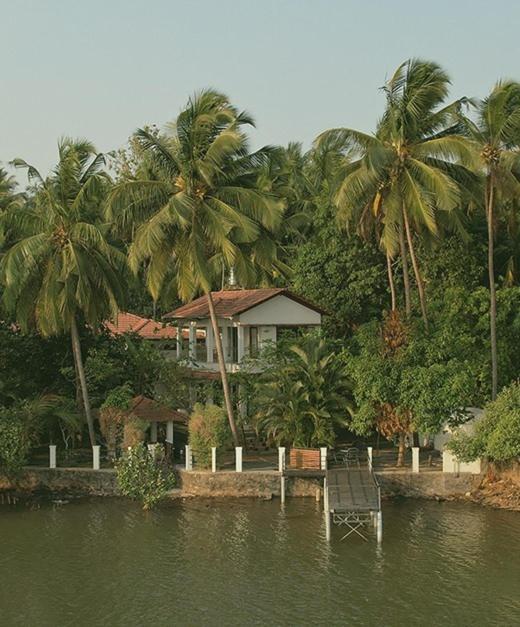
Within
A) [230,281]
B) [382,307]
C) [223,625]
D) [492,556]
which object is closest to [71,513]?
[223,625]

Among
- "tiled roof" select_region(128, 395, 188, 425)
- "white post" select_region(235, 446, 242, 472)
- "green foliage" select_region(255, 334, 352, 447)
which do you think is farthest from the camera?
"tiled roof" select_region(128, 395, 188, 425)

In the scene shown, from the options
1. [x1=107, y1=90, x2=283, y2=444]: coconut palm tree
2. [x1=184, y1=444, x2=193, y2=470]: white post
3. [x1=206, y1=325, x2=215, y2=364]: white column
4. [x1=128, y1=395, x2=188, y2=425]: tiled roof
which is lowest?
[x1=184, y1=444, x2=193, y2=470]: white post

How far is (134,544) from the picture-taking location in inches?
909

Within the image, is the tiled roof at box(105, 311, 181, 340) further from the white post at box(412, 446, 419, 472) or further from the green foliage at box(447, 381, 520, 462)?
the green foliage at box(447, 381, 520, 462)

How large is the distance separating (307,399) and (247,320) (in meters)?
7.94

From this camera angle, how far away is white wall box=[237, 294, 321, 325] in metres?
36.2

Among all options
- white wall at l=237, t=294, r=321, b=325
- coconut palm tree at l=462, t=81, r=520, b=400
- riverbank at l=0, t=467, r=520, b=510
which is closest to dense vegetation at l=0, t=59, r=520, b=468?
coconut palm tree at l=462, t=81, r=520, b=400

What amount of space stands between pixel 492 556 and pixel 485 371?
9.82 meters

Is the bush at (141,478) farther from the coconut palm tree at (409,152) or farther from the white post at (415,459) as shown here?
the coconut palm tree at (409,152)

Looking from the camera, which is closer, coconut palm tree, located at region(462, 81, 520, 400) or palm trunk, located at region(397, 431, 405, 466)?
coconut palm tree, located at region(462, 81, 520, 400)

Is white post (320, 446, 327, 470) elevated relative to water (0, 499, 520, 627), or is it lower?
elevated

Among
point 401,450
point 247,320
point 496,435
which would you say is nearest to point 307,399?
point 401,450

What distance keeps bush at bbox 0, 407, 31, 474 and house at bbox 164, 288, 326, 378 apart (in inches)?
337

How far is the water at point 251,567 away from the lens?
18.1 metres
